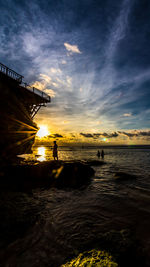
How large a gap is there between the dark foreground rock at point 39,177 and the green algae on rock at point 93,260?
495 centimetres

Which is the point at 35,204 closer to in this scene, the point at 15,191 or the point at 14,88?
the point at 15,191

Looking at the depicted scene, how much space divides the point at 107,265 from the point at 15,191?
5543 mm

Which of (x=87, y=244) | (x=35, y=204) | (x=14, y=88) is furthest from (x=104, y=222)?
(x=14, y=88)

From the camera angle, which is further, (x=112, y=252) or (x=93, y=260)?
(x=112, y=252)

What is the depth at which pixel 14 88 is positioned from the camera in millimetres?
15328

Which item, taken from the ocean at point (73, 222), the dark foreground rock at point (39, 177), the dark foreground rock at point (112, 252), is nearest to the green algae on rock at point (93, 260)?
the dark foreground rock at point (112, 252)

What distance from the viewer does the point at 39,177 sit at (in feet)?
25.5

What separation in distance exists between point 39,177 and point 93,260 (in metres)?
6.13

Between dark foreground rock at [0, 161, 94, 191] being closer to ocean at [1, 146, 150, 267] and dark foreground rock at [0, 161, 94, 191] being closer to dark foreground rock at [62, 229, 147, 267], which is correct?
ocean at [1, 146, 150, 267]

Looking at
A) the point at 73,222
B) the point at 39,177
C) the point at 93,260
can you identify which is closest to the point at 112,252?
the point at 93,260

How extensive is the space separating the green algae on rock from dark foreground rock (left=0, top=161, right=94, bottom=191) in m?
4.95

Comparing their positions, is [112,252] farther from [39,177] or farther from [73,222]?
[39,177]

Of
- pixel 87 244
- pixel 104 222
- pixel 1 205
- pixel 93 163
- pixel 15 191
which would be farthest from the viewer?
pixel 93 163

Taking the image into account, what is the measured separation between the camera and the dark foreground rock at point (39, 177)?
23.2 ft
